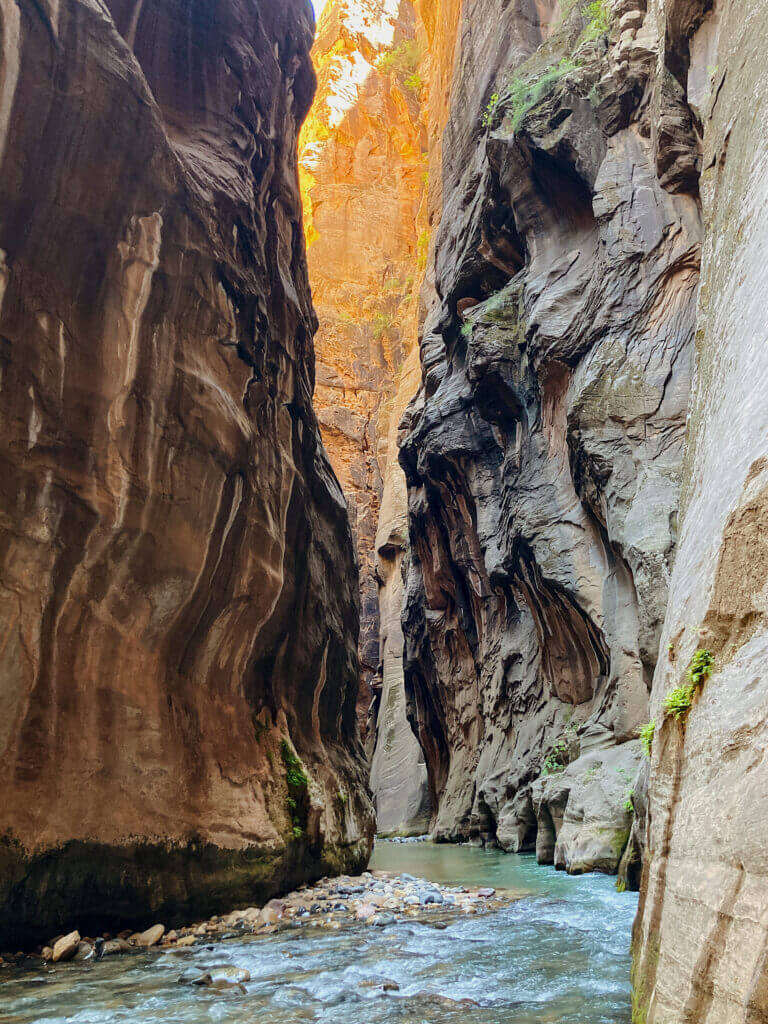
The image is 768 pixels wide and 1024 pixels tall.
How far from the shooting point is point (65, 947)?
184 inches

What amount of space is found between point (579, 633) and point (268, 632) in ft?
29.5

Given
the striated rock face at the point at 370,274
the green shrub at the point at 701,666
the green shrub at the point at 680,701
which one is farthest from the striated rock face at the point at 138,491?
the striated rock face at the point at 370,274

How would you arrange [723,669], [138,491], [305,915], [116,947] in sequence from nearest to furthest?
[723,669] → [116,947] → [138,491] → [305,915]

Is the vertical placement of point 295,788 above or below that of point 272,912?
above

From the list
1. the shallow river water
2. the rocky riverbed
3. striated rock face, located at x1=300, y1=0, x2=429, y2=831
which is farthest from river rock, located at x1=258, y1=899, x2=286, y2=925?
striated rock face, located at x1=300, y1=0, x2=429, y2=831

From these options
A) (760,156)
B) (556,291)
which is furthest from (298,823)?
(556,291)

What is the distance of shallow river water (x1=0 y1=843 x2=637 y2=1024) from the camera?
3.34 metres

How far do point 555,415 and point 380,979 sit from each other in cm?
Result: 1354

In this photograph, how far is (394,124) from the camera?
48.8 meters

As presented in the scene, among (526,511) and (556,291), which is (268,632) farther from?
(556,291)

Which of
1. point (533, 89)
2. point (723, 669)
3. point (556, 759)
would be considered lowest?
point (556, 759)

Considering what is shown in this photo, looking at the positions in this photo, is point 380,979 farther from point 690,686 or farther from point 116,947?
point 690,686

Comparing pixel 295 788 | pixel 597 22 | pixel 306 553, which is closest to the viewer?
pixel 295 788

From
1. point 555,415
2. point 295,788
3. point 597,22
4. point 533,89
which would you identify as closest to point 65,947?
point 295,788
